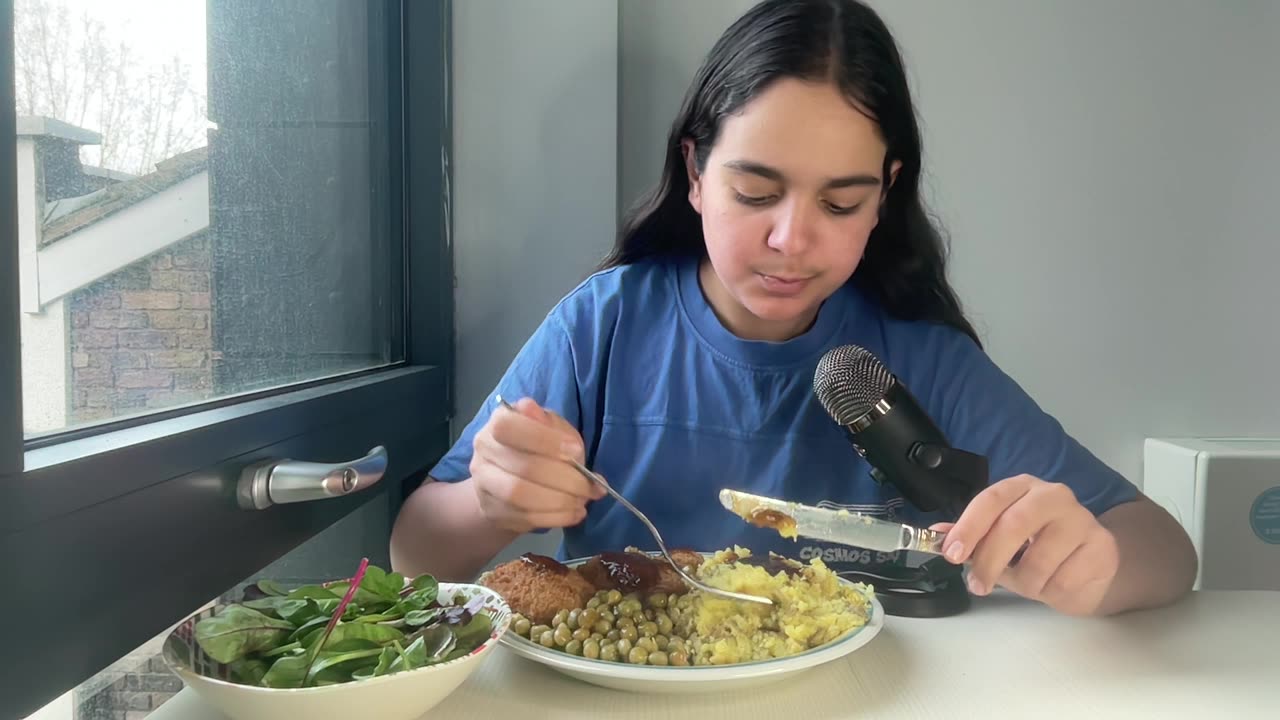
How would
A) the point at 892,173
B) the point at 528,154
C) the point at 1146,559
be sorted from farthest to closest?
the point at 528,154 < the point at 892,173 < the point at 1146,559

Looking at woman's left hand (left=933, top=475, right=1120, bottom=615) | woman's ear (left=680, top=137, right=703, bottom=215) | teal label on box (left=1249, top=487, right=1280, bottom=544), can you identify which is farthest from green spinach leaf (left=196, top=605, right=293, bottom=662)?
teal label on box (left=1249, top=487, right=1280, bottom=544)

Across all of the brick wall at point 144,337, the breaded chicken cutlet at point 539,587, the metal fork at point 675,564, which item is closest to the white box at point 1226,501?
the metal fork at point 675,564

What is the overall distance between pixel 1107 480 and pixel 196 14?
126cm

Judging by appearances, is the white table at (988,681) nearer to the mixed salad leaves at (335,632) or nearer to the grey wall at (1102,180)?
the mixed salad leaves at (335,632)

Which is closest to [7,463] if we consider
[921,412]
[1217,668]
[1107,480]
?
[921,412]

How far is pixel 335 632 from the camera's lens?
0.70 m

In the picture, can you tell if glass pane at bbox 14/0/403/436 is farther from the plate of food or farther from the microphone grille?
the microphone grille

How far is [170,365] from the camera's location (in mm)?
990

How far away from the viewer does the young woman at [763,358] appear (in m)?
1.06

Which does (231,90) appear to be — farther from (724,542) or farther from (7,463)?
(724,542)

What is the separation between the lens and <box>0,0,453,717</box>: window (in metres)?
0.71

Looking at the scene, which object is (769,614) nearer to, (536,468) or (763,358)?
(536,468)

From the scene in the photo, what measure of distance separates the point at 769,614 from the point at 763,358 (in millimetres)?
550

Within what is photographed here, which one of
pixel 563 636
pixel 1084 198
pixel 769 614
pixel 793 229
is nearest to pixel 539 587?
pixel 563 636
